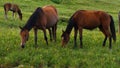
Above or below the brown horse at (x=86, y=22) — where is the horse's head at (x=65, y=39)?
below

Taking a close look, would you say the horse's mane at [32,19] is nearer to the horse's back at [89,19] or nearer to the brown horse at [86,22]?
the brown horse at [86,22]

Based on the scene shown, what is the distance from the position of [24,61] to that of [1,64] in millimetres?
968

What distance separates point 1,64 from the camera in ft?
44.4

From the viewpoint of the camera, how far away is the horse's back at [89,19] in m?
15.9

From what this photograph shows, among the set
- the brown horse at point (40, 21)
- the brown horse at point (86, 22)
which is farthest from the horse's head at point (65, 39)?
the brown horse at point (40, 21)

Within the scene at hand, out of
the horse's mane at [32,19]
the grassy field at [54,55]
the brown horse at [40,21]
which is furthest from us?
the horse's mane at [32,19]

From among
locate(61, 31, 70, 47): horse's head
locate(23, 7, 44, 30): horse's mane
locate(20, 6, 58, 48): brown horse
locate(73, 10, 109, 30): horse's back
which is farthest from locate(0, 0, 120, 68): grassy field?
locate(73, 10, 109, 30): horse's back

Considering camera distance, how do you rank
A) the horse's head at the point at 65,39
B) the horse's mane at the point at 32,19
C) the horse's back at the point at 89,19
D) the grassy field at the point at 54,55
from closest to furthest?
the grassy field at the point at 54,55 < the horse's mane at the point at 32,19 < the horse's head at the point at 65,39 < the horse's back at the point at 89,19

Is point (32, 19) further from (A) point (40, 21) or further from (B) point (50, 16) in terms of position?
(B) point (50, 16)

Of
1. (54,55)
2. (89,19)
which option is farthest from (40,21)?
(89,19)

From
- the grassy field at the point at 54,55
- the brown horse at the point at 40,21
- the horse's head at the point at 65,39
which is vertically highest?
the brown horse at the point at 40,21

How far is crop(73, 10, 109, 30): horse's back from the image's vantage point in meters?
15.9

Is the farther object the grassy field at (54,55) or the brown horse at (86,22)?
the brown horse at (86,22)

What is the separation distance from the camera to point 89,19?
15992mm
